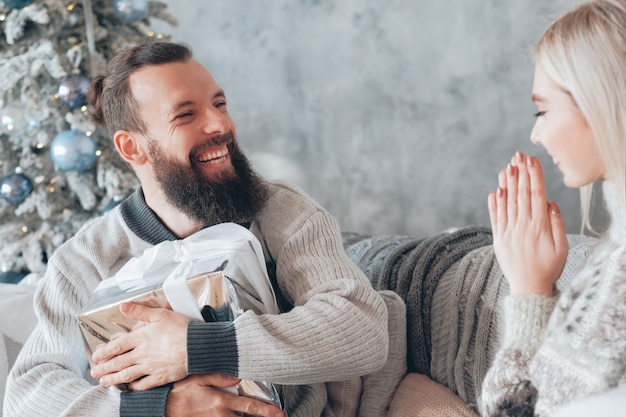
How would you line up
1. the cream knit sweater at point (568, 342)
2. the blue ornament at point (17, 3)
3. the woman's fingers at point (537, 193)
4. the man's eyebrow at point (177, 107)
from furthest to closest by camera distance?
the blue ornament at point (17, 3) → the man's eyebrow at point (177, 107) → the woman's fingers at point (537, 193) → the cream knit sweater at point (568, 342)

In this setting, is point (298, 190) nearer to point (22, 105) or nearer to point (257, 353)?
point (257, 353)

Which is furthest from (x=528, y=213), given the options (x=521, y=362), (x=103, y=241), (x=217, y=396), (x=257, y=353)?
(x=103, y=241)

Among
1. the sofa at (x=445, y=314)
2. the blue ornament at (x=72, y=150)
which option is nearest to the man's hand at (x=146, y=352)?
the sofa at (x=445, y=314)

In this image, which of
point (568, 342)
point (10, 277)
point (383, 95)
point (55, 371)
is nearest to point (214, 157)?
point (55, 371)

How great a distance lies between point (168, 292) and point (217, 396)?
0.76 feet

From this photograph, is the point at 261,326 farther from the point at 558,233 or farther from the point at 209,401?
the point at 558,233

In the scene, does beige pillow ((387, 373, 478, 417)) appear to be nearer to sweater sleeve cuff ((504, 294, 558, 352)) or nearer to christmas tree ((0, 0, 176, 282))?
sweater sleeve cuff ((504, 294, 558, 352))

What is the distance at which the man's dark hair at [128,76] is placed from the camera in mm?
1716

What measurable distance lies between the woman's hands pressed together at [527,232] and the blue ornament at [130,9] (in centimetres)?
194

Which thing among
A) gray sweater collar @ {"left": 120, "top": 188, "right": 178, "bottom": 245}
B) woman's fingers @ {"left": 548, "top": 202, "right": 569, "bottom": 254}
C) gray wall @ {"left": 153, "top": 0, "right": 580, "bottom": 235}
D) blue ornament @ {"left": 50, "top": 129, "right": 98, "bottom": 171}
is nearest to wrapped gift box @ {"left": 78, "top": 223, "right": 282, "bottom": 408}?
gray sweater collar @ {"left": 120, "top": 188, "right": 178, "bottom": 245}

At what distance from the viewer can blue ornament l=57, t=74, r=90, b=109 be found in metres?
2.65

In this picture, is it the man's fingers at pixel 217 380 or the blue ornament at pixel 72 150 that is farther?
the blue ornament at pixel 72 150

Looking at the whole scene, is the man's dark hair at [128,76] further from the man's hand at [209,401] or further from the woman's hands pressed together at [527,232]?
the woman's hands pressed together at [527,232]

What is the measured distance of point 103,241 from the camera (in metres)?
1.73
